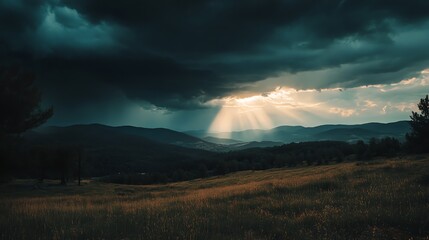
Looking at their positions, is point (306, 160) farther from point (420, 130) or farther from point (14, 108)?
point (14, 108)

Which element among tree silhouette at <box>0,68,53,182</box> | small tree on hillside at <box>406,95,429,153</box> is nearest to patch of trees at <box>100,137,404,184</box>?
small tree on hillside at <box>406,95,429,153</box>

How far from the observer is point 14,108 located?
2609cm

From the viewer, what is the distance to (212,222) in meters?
11.1

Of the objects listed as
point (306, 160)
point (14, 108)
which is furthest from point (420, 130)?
point (14, 108)

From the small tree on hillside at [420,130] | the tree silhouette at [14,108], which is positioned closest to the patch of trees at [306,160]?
the small tree on hillside at [420,130]

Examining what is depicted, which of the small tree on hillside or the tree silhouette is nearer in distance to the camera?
the tree silhouette

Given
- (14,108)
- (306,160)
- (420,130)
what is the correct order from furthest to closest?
(306,160)
(420,130)
(14,108)

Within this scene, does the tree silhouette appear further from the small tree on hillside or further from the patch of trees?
the patch of trees

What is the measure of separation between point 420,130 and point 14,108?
82874 mm

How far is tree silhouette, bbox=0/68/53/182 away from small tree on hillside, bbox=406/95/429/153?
80393 mm

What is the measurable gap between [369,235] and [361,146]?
397 feet

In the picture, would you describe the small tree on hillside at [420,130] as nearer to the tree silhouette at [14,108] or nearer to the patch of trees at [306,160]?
the patch of trees at [306,160]

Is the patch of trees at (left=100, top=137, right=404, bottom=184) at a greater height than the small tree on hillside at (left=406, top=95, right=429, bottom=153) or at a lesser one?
lesser

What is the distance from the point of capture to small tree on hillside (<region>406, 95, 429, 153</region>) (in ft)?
257
